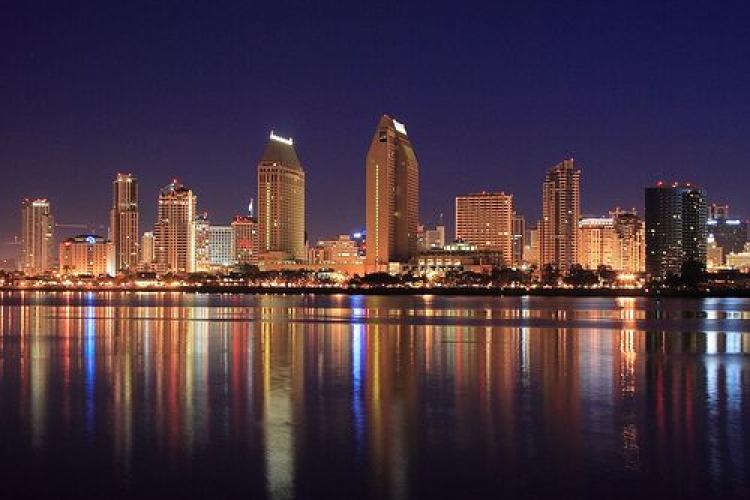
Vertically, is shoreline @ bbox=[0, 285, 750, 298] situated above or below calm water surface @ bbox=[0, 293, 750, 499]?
below

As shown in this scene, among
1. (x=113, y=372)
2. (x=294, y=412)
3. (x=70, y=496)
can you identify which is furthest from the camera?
(x=113, y=372)

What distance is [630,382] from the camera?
27.7 m

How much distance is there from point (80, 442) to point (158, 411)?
12.1 ft

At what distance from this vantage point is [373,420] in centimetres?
2078

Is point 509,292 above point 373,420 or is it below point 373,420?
below

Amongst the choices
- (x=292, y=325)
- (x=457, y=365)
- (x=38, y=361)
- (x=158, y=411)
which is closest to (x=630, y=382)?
(x=457, y=365)

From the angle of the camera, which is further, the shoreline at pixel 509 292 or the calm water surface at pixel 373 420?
the shoreline at pixel 509 292

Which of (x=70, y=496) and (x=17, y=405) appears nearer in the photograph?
(x=70, y=496)

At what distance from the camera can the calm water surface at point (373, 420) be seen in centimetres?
1521

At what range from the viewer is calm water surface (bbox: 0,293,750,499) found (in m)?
15.2

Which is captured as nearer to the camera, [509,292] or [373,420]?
[373,420]

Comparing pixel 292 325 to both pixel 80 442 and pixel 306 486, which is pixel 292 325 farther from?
pixel 306 486

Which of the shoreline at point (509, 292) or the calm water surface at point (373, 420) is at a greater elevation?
the calm water surface at point (373, 420)

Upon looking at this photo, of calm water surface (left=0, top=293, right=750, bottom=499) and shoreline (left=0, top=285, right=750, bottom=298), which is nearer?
calm water surface (left=0, top=293, right=750, bottom=499)
